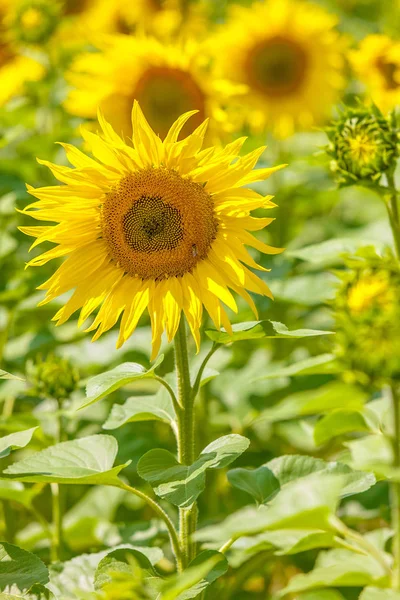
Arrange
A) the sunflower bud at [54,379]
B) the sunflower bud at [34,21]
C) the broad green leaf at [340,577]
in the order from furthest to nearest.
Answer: the sunflower bud at [34,21] → the sunflower bud at [54,379] → the broad green leaf at [340,577]

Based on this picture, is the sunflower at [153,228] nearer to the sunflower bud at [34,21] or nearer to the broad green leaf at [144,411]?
the broad green leaf at [144,411]

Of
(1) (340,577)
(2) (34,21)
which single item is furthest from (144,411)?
(2) (34,21)

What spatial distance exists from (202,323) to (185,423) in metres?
0.58

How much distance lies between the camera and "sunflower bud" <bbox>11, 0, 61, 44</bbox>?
94.3 inches

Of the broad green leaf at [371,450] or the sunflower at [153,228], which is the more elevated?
the sunflower at [153,228]

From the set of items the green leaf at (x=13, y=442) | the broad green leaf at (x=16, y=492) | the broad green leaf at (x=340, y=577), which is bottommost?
the broad green leaf at (x=16, y=492)

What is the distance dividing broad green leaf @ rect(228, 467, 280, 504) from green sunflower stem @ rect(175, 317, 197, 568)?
0.22 ft

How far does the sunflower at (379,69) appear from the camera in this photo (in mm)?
2428

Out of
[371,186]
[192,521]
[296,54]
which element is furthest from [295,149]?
[192,521]

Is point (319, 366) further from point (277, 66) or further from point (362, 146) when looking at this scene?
point (277, 66)

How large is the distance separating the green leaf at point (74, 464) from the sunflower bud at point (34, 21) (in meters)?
1.57

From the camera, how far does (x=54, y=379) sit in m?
1.45

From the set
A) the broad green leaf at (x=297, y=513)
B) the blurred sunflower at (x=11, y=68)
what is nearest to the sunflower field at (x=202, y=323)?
the broad green leaf at (x=297, y=513)

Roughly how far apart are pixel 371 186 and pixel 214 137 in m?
0.87
